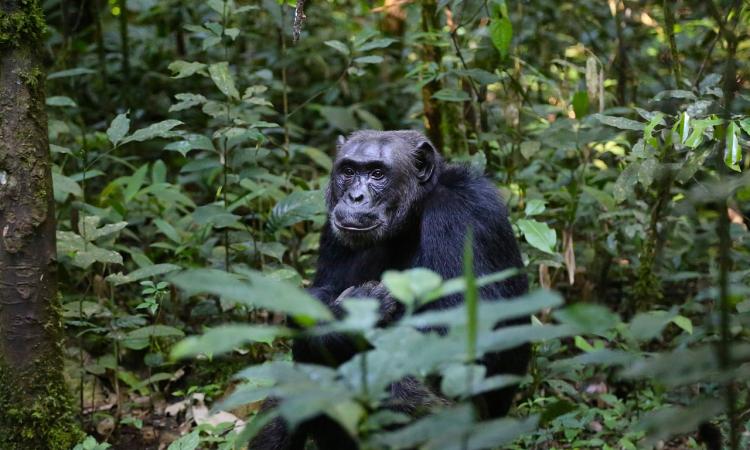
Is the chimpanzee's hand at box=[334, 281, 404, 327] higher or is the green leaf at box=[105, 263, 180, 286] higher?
the chimpanzee's hand at box=[334, 281, 404, 327]

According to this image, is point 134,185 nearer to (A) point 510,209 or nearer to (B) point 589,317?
(A) point 510,209

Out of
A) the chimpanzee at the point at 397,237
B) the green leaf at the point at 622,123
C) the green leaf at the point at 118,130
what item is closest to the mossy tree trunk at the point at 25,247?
the green leaf at the point at 118,130

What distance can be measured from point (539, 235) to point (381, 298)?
4.64ft

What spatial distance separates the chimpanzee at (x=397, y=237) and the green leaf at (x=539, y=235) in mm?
479

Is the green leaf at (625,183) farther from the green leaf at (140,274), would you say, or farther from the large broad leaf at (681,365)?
the large broad leaf at (681,365)

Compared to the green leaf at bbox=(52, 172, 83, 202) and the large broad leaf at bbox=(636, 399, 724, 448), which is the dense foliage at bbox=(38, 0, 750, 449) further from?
the large broad leaf at bbox=(636, 399, 724, 448)

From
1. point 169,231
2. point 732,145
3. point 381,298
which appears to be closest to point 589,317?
point 381,298

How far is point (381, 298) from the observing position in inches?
197

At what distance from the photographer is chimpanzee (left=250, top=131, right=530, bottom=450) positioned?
502 centimetres

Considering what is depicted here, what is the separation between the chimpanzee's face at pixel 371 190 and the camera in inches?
215

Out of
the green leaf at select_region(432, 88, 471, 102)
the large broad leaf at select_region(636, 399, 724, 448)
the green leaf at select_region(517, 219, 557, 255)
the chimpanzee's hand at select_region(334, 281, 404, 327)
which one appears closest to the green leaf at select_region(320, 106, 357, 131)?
the green leaf at select_region(432, 88, 471, 102)

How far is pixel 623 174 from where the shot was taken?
612 cm

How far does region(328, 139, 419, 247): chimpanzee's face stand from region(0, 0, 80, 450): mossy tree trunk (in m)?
1.76

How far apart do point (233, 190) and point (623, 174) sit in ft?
12.4
